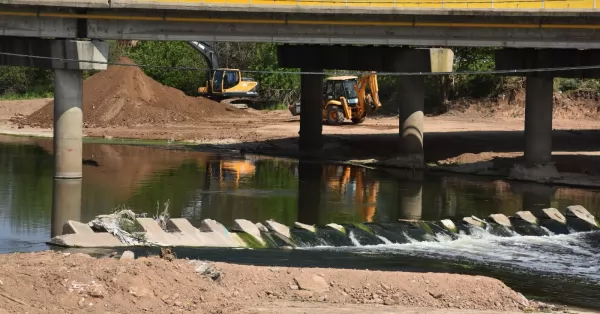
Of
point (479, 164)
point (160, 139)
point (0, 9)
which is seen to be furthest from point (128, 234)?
point (160, 139)

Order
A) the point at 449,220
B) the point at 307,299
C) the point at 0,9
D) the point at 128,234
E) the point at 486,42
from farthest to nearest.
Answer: the point at 486,42 → the point at 0,9 → the point at 449,220 → the point at 128,234 → the point at 307,299

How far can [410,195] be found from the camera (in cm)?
3353

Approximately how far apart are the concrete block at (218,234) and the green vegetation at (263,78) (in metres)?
41.6

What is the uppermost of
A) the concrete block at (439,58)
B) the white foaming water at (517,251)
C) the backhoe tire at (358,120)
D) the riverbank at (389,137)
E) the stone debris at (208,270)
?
the concrete block at (439,58)

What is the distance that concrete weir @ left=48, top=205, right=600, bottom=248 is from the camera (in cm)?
2258

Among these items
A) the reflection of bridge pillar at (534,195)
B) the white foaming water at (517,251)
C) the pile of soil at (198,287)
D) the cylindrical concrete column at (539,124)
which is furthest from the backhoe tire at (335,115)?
the pile of soil at (198,287)

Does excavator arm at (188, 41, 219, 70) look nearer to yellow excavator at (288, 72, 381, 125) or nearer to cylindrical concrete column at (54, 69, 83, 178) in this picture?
yellow excavator at (288, 72, 381, 125)

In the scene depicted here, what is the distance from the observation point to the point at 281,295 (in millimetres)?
15898

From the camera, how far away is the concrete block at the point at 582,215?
2814cm

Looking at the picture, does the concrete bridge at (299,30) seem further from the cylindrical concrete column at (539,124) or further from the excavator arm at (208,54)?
the excavator arm at (208,54)

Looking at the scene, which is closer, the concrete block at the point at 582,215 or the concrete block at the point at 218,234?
the concrete block at the point at 218,234

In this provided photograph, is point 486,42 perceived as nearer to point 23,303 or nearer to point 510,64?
point 510,64

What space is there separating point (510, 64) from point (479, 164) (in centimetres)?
412

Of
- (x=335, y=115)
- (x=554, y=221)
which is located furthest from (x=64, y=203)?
(x=335, y=115)
